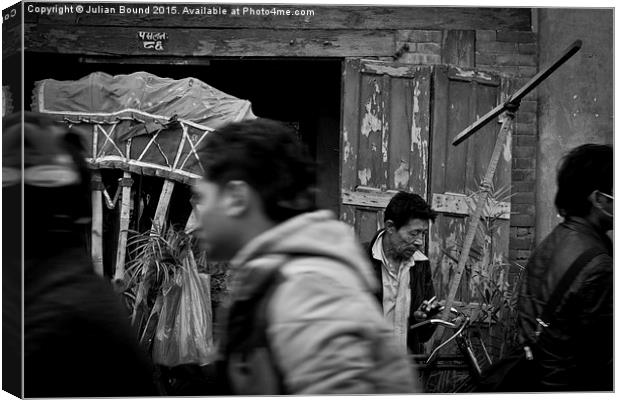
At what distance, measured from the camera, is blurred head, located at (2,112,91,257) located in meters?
3.13

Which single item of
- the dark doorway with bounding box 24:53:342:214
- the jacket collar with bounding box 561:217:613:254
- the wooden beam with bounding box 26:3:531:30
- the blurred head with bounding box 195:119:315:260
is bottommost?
the jacket collar with bounding box 561:217:613:254

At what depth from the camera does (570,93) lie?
6.91m

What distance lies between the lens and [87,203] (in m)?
3.28

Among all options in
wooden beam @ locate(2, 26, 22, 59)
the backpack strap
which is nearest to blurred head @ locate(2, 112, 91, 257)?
the backpack strap

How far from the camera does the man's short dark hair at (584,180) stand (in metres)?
4.55

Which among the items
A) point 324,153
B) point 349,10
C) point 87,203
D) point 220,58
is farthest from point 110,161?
point 87,203

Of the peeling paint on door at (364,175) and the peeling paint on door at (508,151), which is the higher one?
the peeling paint on door at (508,151)

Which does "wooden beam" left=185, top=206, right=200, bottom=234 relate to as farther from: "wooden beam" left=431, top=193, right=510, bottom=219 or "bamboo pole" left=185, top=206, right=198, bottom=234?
"wooden beam" left=431, top=193, right=510, bottom=219

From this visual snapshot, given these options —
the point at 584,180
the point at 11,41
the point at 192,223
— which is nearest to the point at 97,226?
the point at 192,223

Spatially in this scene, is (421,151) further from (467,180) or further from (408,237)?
(408,237)

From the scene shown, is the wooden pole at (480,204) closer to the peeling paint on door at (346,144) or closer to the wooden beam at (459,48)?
the wooden beam at (459,48)

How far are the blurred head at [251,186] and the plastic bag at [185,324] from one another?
4.06m

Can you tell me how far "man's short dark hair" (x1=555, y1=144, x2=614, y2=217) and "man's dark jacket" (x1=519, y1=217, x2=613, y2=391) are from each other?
54mm

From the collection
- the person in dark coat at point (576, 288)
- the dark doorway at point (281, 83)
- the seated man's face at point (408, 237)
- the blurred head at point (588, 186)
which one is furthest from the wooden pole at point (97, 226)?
the blurred head at point (588, 186)
